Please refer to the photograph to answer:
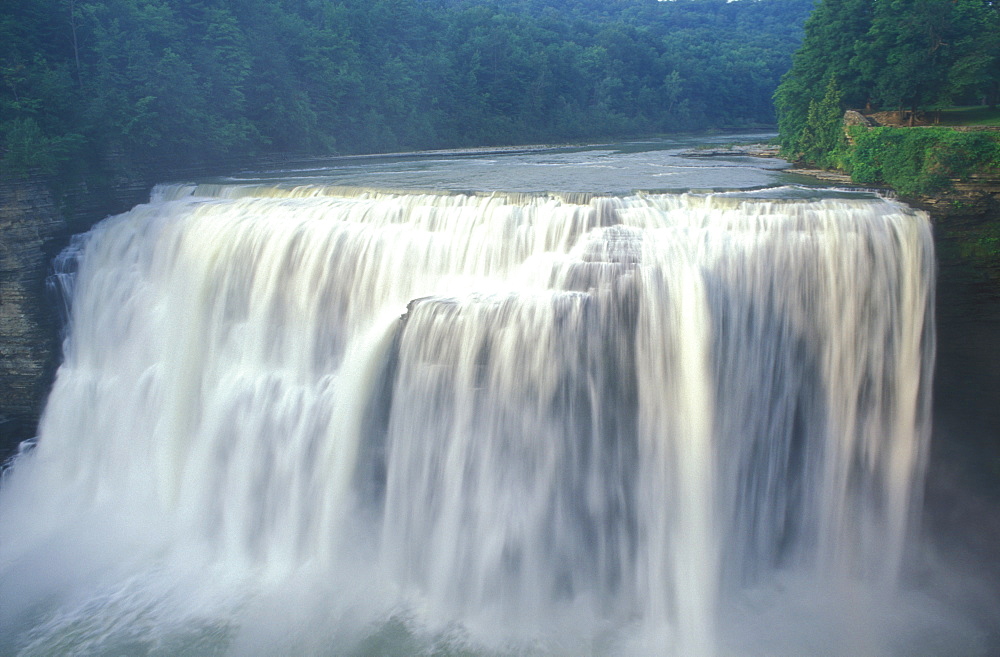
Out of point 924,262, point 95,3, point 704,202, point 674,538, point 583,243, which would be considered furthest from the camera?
point 95,3

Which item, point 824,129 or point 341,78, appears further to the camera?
point 341,78

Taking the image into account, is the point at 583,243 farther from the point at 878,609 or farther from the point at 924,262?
the point at 878,609

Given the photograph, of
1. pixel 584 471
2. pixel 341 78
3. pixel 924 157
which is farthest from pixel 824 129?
pixel 341 78

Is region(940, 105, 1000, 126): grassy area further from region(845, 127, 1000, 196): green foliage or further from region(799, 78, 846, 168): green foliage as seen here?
region(845, 127, 1000, 196): green foliage

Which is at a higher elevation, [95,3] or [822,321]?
[95,3]

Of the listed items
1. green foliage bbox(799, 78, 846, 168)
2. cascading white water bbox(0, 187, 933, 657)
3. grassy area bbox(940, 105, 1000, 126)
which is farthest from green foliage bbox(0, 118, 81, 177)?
grassy area bbox(940, 105, 1000, 126)

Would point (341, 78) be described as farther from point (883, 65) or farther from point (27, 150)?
point (883, 65)

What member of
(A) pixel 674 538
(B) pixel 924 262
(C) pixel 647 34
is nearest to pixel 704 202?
(B) pixel 924 262
